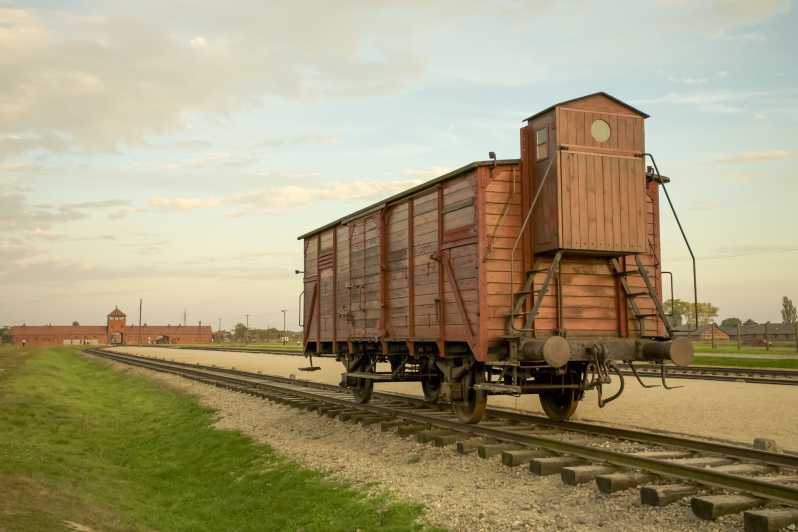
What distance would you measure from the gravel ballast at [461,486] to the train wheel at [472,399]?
1.06m

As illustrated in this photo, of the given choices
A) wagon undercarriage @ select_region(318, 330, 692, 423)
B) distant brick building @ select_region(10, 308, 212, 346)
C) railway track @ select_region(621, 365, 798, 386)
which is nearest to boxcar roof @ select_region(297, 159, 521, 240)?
wagon undercarriage @ select_region(318, 330, 692, 423)

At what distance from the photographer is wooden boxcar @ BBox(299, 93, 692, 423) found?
1048 centimetres

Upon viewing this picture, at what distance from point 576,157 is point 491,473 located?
16.3ft

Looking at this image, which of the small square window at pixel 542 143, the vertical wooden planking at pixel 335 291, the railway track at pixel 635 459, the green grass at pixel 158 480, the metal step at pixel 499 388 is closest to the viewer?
the railway track at pixel 635 459

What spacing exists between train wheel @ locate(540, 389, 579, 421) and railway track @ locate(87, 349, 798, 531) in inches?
24.3

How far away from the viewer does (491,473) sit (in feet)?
28.1

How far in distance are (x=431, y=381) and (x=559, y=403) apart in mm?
2916

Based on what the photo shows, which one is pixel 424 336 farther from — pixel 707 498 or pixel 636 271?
pixel 707 498

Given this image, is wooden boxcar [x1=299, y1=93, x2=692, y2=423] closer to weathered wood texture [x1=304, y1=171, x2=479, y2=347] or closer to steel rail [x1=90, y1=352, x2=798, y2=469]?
weathered wood texture [x1=304, y1=171, x2=479, y2=347]

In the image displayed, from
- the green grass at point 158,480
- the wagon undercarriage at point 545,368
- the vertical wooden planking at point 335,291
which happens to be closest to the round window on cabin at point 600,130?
the wagon undercarriage at point 545,368

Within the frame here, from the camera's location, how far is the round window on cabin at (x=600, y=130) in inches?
431

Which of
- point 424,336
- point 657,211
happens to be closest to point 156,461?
point 424,336

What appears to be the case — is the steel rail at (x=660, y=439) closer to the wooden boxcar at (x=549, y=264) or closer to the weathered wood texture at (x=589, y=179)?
the wooden boxcar at (x=549, y=264)

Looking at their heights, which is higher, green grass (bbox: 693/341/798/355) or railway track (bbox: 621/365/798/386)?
railway track (bbox: 621/365/798/386)
